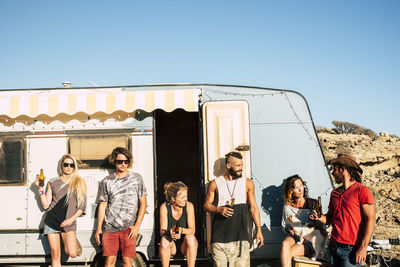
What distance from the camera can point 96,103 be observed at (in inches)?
230

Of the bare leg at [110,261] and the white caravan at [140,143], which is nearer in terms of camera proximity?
the bare leg at [110,261]

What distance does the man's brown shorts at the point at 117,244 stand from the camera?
5.57m

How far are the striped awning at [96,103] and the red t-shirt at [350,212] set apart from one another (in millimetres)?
2495

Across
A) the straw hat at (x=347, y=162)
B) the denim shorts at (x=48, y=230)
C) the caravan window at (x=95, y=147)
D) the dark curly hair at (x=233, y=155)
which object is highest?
the caravan window at (x=95, y=147)

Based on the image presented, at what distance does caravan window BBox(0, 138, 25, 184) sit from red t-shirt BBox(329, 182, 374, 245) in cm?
478

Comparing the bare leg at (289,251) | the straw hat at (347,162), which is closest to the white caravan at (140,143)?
the bare leg at (289,251)

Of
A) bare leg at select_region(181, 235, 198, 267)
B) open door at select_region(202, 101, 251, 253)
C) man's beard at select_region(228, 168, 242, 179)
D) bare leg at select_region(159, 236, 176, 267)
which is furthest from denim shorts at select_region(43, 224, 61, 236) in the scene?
man's beard at select_region(228, 168, 242, 179)

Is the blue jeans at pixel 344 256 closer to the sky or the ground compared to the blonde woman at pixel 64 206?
closer to the ground

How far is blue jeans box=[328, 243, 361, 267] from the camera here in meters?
4.29

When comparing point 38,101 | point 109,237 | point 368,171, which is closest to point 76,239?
point 109,237

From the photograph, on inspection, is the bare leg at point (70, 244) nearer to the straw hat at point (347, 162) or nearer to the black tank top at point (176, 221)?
the black tank top at point (176, 221)

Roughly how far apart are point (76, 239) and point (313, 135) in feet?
13.4

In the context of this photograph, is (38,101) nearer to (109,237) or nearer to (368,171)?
(109,237)

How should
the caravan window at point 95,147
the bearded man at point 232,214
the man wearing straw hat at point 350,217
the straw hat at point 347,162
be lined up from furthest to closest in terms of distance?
the caravan window at point 95,147
the bearded man at point 232,214
the straw hat at point 347,162
the man wearing straw hat at point 350,217
